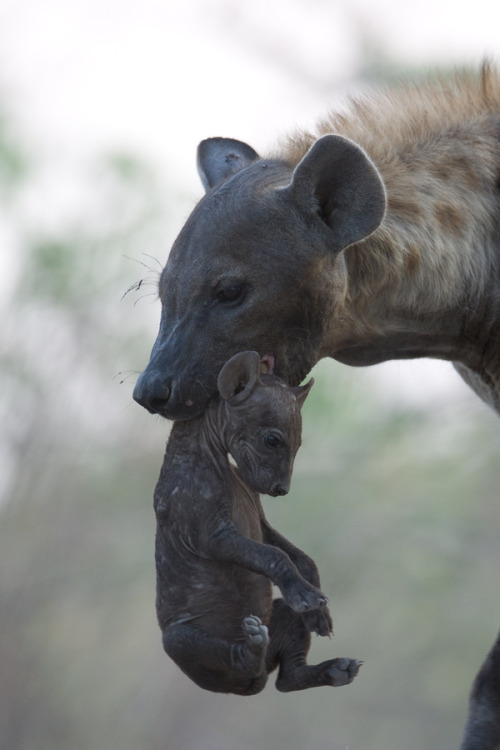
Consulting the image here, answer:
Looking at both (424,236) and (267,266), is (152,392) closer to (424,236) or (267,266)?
(267,266)

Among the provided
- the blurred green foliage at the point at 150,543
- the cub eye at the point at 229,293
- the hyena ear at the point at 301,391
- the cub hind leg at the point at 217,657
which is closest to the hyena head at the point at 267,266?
the cub eye at the point at 229,293

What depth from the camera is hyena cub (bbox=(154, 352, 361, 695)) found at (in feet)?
6.89

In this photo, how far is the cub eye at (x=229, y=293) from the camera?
229 centimetres

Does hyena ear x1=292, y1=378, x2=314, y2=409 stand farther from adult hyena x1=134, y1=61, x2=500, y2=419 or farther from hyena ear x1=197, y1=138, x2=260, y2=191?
hyena ear x1=197, y1=138, x2=260, y2=191

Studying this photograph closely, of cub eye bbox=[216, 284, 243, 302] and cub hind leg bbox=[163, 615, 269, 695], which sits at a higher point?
cub eye bbox=[216, 284, 243, 302]

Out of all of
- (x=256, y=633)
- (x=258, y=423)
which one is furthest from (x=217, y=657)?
(x=258, y=423)

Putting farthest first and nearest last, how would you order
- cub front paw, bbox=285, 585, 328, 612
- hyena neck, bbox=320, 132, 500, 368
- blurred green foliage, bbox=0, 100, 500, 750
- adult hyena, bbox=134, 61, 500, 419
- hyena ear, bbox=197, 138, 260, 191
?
blurred green foliage, bbox=0, 100, 500, 750, hyena ear, bbox=197, 138, 260, 191, hyena neck, bbox=320, 132, 500, 368, adult hyena, bbox=134, 61, 500, 419, cub front paw, bbox=285, 585, 328, 612

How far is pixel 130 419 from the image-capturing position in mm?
8141

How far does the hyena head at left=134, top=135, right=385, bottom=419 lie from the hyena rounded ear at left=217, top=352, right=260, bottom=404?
0.08 meters

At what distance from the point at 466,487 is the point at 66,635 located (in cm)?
338

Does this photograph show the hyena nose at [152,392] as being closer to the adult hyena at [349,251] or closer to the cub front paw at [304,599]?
the adult hyena at [349,251]

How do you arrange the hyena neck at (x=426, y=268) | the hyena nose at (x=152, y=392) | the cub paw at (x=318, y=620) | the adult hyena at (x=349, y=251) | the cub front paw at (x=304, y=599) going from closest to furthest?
1. the cub front paw at (x=304, y=599)
2. the cub paw at (x=318, y=620)
3. the hyena nose at (x=152, y=392)
4. the adult hyena at (x=349, y=251)
5. the hyena neck at (x=426, y=268)

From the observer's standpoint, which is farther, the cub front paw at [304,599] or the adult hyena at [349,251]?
the adult hyena at [349,251]

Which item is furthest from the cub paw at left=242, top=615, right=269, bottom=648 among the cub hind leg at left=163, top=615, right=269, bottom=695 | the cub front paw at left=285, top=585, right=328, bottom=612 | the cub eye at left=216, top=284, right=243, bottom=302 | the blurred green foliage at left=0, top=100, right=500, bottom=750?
the blurred green foliage at left=0, top=100, right=500, bottom=750
